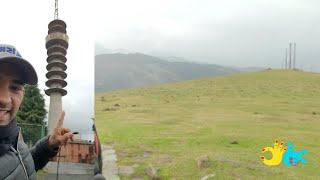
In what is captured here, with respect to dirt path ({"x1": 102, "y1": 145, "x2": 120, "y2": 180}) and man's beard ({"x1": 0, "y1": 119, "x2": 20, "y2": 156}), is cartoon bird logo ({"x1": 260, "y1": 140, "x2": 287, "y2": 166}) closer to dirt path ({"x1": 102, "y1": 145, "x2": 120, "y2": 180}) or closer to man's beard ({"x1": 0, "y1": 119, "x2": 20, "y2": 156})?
dirt path ({"x1": 102, "y1": 145, "x2": 120, "y2": 180})

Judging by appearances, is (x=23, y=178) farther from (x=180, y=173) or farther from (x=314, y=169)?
(x=314, y=169)

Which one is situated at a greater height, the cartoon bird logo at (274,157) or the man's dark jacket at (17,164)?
the man's dark jacket at (17,164)

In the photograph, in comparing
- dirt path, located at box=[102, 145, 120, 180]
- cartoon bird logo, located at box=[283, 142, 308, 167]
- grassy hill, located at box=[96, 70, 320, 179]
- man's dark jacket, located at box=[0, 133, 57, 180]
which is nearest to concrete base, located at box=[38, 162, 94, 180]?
dirt path, located at box=[102, 145, 120, 180]

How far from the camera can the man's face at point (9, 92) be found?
6.87ft

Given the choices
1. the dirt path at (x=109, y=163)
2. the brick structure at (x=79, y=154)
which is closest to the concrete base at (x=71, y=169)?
the brick structure at (x=79, y=154)

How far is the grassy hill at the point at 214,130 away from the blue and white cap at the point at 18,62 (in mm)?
7009

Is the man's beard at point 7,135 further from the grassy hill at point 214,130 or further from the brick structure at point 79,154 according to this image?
the grassy hill at point 214,130

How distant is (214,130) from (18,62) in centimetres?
1298

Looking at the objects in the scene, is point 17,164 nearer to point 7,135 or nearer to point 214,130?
point 7,135

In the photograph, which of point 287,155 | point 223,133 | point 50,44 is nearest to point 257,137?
point 223,133

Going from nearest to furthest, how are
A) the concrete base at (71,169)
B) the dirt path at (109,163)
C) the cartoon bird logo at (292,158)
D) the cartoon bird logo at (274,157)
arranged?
the concrete base at (71,169) < the dirt path at (109,163) < the cartoon bird logo at (274,157) < the cartoon bird logo at (292,158)

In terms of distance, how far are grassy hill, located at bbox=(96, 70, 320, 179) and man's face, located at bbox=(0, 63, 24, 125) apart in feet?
23.1

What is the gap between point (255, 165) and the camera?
32.2 feet

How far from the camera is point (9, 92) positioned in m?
2.14
